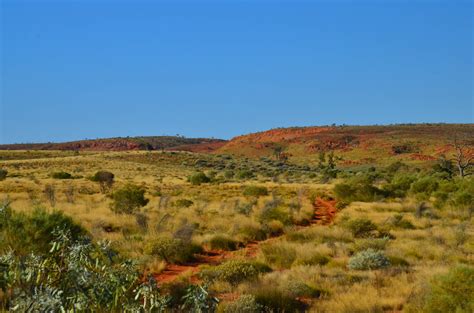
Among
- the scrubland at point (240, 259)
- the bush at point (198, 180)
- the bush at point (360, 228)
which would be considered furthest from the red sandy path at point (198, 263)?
the bush at point (198, 180)

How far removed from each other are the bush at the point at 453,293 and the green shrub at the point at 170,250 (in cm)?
747

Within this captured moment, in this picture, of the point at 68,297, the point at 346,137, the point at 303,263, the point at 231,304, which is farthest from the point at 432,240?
the point at 346,137

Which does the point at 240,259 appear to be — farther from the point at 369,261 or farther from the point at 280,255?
the point at 369,261

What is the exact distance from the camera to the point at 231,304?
24.3ft

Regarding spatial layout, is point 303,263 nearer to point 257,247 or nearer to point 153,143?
point 257,247

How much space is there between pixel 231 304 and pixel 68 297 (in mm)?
3988

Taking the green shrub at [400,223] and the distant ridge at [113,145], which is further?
the distant ridge at [113,145]

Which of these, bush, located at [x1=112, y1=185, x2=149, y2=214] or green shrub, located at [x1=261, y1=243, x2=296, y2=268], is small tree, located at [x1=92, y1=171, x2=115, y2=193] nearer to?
bush, located at [x1=112, y1=185, x2=149, y2=214]

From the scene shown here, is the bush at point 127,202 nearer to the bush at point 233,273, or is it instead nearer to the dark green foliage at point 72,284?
the bush at point 233,273

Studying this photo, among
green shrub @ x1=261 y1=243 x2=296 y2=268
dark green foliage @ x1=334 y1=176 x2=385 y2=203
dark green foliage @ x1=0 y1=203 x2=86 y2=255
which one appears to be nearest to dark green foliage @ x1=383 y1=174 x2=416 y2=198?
dark green foliage @ x1=334 y1=176 x2=385 y2=203

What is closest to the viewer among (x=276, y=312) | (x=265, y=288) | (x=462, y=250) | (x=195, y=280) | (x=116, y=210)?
(x=276, y=312)

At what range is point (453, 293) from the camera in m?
7.11

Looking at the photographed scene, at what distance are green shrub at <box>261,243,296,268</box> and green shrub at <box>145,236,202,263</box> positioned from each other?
2202mm

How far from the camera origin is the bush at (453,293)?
688 centimetres
